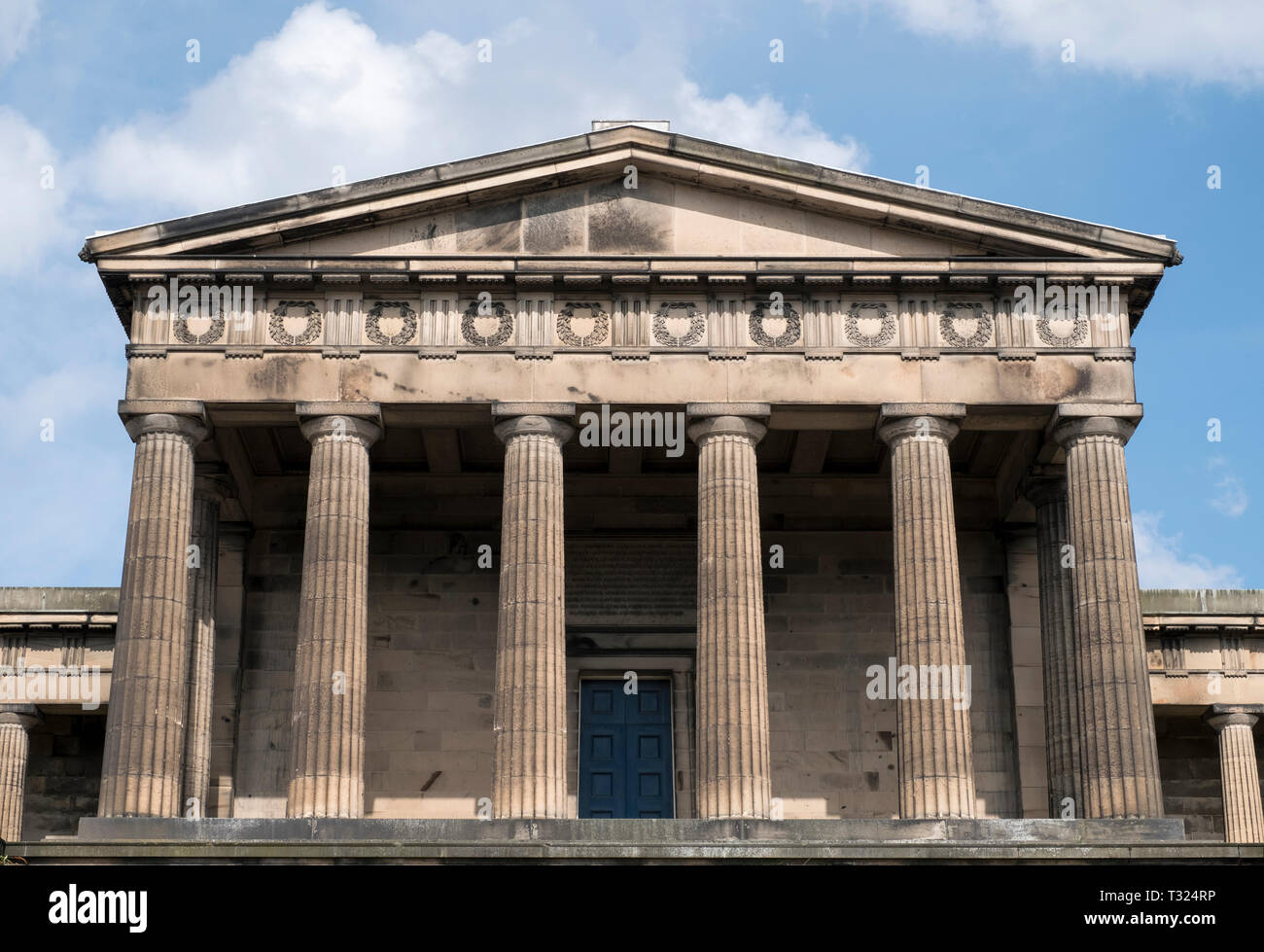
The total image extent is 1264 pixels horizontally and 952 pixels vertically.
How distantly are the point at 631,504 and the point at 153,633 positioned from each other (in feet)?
37.8

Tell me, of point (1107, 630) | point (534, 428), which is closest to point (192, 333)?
point (534, 428)

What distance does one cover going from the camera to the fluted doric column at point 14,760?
41531mm

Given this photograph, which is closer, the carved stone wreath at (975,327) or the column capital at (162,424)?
the column capital at (162,424)

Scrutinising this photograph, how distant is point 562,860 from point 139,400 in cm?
1193

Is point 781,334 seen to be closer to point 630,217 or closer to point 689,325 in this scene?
point 689,325

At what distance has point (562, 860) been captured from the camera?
33.0 meters

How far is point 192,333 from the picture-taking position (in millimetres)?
37781

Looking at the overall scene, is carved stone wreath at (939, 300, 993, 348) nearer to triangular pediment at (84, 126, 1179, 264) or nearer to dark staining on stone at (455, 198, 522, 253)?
triangular pediment at (84, 126, 1179, 264)

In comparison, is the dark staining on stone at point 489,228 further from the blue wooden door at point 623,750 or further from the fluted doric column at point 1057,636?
the fluted doric column at point 1057,636

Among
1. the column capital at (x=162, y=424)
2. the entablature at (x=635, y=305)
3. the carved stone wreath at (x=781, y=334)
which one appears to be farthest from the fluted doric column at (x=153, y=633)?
the carved stone wreath at (x=781, y=334)

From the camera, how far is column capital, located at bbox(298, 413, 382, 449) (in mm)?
37312

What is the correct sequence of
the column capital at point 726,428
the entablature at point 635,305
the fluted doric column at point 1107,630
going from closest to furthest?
the fluted doric column at point 1107,630, the column capital at point 726,428, the entablature at point 635,305

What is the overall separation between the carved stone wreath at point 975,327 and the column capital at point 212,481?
1459cm
